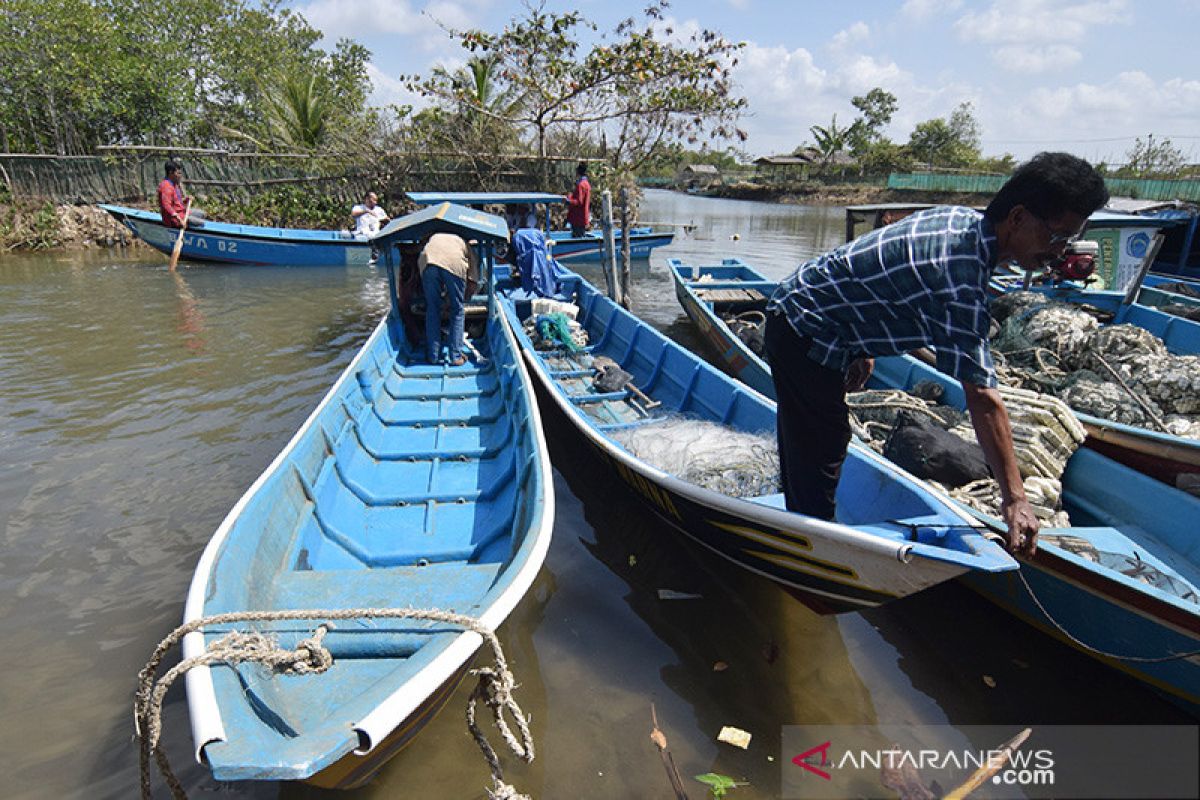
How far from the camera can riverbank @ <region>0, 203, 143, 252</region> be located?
49.4 ft

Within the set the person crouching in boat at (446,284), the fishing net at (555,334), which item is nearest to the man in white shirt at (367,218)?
the fishing net at (555,334)

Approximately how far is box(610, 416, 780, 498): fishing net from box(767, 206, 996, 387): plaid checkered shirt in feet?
4.93

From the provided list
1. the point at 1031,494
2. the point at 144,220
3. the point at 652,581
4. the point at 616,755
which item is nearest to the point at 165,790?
the point at 616,755

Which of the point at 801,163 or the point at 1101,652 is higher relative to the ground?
the point at 801,163

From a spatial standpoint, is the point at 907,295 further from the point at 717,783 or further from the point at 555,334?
the point at 555,334

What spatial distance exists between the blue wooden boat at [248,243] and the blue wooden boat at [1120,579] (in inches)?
529

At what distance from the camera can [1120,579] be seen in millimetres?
2701

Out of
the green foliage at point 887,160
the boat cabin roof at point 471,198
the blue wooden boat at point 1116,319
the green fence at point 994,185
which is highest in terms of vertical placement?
the green foliage at point 887,160

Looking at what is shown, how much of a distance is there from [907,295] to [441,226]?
5.19m

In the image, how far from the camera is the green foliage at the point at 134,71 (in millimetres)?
15766

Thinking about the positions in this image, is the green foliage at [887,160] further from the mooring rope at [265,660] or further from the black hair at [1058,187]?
the mooring rope at [265,660]

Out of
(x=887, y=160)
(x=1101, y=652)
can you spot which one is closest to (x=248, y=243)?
(x=1101, y=652)

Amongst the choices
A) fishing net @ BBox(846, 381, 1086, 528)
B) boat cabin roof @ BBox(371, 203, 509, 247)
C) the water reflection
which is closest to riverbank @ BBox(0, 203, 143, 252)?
the water reflection

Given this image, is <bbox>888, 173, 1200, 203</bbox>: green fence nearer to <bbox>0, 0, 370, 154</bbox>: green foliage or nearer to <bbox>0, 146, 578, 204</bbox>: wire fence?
<bbox>0, 146, 578, 204</bbox>: wire fence
